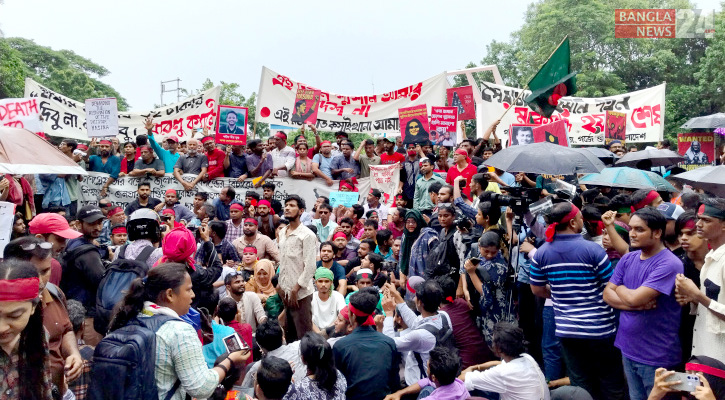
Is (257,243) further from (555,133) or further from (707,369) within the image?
(707,369)

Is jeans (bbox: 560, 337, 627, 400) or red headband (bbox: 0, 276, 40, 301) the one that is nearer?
red headband (bbox: 0, 276, 40, 301)

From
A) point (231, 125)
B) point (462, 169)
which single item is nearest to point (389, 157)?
point (462, 169)

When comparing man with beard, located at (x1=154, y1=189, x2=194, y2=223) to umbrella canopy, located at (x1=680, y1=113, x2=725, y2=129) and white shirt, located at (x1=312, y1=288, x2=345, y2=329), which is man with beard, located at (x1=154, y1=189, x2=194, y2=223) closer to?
white shirt, located at (x1=312, y1=288, x2=345, y2=329)

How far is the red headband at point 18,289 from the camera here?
2.78 meters

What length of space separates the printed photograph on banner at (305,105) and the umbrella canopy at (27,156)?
7.98m

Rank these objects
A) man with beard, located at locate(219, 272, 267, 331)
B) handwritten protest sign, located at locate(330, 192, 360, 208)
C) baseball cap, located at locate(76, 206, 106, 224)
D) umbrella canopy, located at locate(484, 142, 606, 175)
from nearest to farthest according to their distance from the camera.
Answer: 1. baseball cap, located at locate(76, 206, 106, 224)
2. umbrella canopy, located at locate(484, 142, 606, 175)
3. man with beard, located at locate(219, 272, 267, 331)
4. handwritten protest sign, located at locate(330, 192, 360, 208)

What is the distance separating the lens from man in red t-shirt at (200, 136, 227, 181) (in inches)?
472

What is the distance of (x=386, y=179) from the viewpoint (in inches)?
446

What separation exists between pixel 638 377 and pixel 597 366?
17.8 inches

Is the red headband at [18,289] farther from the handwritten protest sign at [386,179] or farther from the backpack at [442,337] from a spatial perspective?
the handwritten protest sign at [386,179]

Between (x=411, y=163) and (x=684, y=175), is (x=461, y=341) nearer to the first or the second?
(x=684, y=175)

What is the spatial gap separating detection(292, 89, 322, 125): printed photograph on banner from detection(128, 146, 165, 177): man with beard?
2753mm

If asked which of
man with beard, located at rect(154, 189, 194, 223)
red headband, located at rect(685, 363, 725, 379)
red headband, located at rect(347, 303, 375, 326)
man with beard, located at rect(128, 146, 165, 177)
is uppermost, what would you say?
man with beard, located at rect(128, 146, 165, 177)

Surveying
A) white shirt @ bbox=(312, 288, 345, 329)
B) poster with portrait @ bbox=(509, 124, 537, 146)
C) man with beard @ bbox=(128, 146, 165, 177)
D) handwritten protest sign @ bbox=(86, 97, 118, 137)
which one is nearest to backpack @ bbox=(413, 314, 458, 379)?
white shirt @ bbox=(312, 288, 345, 329)
